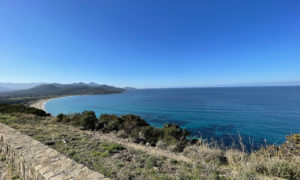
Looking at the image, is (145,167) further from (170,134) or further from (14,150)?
(170,134)

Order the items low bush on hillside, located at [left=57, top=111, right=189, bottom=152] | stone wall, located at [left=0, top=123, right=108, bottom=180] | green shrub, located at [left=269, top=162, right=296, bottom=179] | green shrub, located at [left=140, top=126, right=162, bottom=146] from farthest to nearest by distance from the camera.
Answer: green shrub, located at [left=140, top=126, right=162, bottom=146] → low bush on hillside, located at [left=57, top=111, right=189, bottom=152] → green shrub, located at [left=269, top=162, right=296, bottom=179] → stone wall, located at [left=0, top=123, right=108, bottom=180]

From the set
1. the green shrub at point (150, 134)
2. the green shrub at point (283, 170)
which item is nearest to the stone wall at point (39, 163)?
the green shrub at point (283, 170)

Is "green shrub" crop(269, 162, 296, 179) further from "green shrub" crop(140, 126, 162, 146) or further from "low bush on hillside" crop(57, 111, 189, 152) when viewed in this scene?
"green shrub" crop(140, 126, 162, 146)

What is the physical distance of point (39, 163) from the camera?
8.53 feet

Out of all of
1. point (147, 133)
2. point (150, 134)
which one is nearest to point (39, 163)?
point (147, 133)

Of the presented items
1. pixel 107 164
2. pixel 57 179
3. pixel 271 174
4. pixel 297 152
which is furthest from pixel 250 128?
pixel 57 179

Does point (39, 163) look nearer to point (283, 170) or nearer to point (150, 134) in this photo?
point (283, 170)

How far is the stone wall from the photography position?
2264 millimetres

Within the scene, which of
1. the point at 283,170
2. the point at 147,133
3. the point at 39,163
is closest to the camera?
the point at 39,163

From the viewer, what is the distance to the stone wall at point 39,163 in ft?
7.43

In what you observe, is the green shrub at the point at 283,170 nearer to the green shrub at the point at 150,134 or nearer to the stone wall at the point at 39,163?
the stone wall at the point at 39,163

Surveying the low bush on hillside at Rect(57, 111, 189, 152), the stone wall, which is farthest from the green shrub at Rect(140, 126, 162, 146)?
the stone wall

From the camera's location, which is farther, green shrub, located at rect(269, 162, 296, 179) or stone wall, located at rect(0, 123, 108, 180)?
green shrub, located at rect(269, 162, 296, 179)

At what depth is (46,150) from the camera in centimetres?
319
